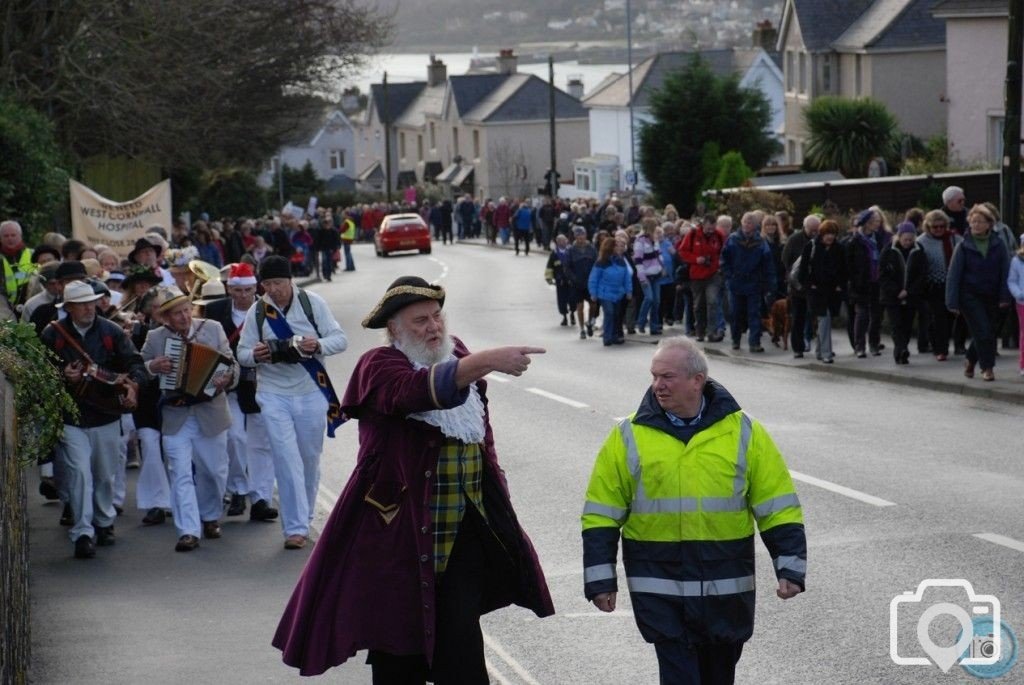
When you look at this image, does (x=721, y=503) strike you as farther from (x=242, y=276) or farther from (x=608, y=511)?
(x=242, y=276)

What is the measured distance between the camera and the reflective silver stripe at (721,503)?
19.9 ft

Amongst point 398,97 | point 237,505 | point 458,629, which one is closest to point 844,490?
point 237,505

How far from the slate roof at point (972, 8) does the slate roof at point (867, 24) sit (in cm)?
1598

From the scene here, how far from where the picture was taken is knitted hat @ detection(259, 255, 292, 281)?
37.0 ft

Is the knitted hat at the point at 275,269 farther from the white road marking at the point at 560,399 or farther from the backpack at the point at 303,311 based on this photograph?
the white road marking at the point at 560,399

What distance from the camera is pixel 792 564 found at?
6074 mm

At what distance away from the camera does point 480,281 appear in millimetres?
45688

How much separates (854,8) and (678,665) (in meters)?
63.5

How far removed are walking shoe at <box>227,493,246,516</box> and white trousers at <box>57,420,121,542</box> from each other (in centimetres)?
137

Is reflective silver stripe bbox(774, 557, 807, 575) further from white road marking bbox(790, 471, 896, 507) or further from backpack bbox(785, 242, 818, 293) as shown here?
backpack bbox(785, 242, 818, 293)

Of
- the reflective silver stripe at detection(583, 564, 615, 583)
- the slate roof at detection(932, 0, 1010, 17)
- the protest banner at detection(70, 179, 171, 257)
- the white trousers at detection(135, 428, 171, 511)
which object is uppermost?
the slate roof at detection(932, 0, 1010, 17)

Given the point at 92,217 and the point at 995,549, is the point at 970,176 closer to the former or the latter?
the point at 92,217

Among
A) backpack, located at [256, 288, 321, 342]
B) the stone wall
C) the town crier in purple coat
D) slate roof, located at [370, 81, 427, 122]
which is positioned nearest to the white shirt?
backpack, located at [256, 288, 321, 342]

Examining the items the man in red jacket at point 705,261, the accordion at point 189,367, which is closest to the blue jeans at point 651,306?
the man in red jacket at point 705,261
